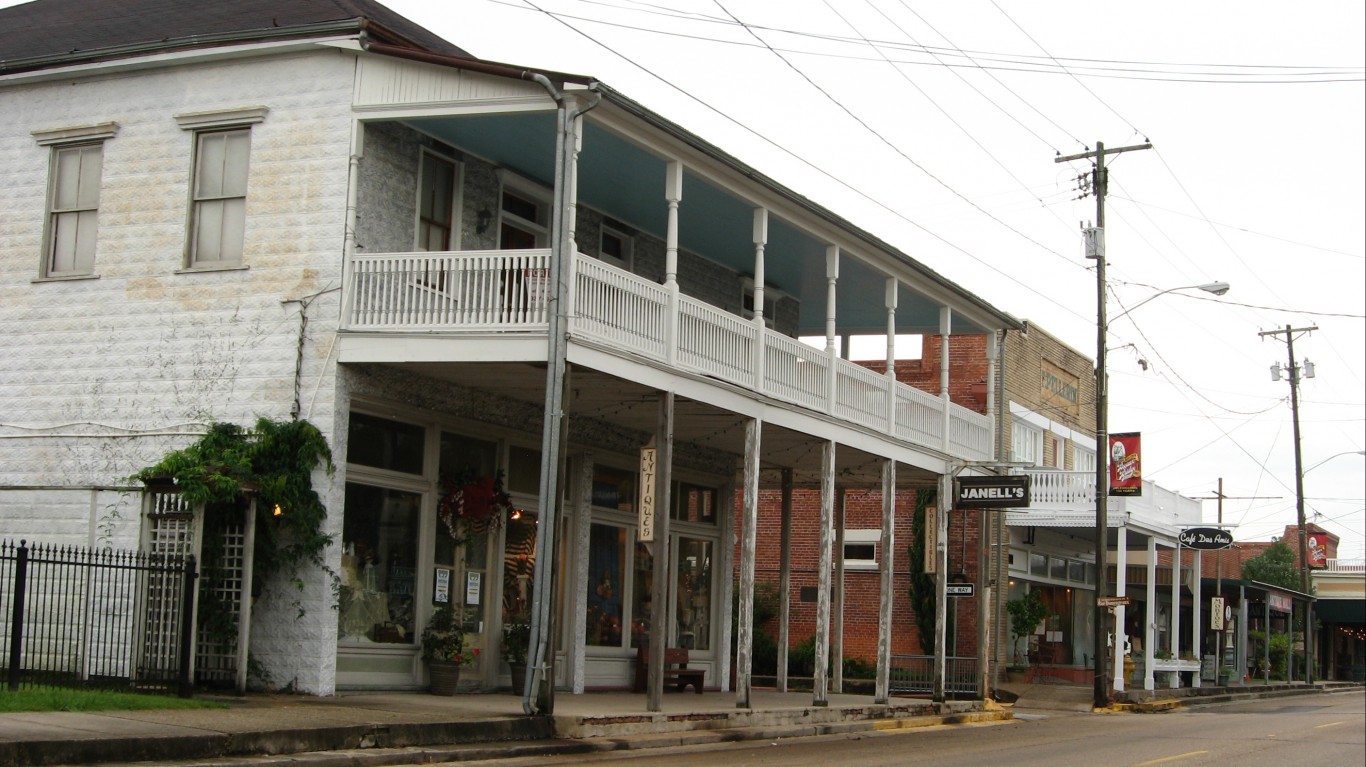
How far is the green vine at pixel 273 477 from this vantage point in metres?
16.8

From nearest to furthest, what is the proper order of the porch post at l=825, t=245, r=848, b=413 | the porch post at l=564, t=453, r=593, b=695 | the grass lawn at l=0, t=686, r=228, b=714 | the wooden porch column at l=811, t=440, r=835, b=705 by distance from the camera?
the grass lawn at l=0, t=686, r=228, b=714 → the wooden porch column at l=811, t=440, r=835, b=705 → the porch post at l=564, t=453, r=593, b=695 → the porch post at l=825, t=245, r=848, b=413

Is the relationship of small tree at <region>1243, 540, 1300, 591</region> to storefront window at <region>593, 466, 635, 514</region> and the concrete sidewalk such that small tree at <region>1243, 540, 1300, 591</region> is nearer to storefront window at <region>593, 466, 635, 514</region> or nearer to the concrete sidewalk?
storefront window at <region>593, 466, 635, 514</region>

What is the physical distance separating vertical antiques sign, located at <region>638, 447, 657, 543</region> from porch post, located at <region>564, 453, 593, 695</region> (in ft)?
14.1

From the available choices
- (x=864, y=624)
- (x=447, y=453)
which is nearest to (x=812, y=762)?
(x=447, y=453)

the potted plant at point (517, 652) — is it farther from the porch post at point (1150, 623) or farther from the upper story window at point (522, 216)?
the porch post at point (1150, 623)

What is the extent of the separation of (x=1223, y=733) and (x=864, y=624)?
13.6 m

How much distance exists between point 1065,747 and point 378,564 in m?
8.91

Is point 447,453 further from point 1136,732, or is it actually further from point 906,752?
point 1136,732

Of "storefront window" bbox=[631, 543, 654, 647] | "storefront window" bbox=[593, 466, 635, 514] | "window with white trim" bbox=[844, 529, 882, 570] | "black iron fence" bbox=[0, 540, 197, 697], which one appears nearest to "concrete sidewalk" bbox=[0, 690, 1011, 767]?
"black iron fence" bbox=[0, 540, 197, 697]

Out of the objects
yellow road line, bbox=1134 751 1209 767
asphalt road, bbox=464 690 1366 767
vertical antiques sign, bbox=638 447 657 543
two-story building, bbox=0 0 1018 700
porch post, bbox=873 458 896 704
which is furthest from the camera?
porch post, bbox=873 458 896 704

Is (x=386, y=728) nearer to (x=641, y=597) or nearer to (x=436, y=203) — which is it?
(x=436, y=203)

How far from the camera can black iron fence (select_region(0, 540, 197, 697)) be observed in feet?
51.9

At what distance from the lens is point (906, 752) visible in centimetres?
1755

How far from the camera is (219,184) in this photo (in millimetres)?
18688
